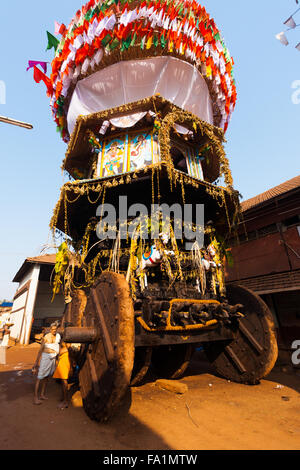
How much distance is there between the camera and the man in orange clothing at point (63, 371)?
176 inches

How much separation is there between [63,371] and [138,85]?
32.2ft

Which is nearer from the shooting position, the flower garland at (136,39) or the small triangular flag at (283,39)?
the small triangular flag at (283,39)

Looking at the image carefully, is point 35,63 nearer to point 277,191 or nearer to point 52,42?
point 52,42

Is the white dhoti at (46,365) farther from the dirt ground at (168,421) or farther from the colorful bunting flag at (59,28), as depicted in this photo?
the colorful bunting flag at (59,28)

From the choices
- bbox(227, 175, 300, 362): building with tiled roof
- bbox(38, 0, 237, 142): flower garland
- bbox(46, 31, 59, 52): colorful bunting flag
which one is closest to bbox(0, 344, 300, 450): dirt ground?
bbox(227, 175, 300, 362): building with tiled roof

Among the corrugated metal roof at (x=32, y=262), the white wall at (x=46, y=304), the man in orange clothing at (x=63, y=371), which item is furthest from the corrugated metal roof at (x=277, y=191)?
the white wall at (x=46, y=304)

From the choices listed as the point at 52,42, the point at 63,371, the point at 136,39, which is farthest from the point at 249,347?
the point at 52,42

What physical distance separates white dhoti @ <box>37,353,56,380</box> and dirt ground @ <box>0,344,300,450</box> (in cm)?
50

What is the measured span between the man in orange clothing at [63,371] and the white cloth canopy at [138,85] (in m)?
8.71

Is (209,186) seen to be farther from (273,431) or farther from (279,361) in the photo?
(279,361)

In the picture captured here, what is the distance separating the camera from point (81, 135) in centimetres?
947

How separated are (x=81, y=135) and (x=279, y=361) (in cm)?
1186

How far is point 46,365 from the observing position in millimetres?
5020

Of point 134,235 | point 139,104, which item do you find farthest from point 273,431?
point 139,104
